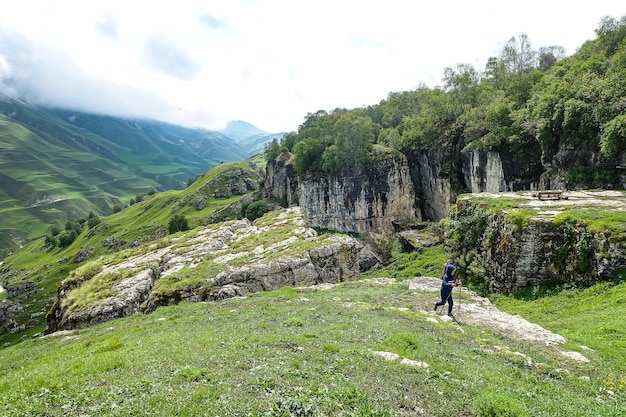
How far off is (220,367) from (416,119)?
9838 cm

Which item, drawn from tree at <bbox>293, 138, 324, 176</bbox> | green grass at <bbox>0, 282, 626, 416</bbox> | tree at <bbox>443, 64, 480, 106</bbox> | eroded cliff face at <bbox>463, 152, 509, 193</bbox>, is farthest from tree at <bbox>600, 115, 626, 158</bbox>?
tree at <bbox>293, 138, 324, 176</bbox>

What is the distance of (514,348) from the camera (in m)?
17.6

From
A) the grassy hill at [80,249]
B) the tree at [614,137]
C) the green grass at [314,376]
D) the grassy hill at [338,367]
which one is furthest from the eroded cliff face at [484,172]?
the grassy hill at [80,249]

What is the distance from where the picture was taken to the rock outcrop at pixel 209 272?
38.0 metres

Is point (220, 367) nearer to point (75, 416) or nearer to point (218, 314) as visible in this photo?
point (75, 416)

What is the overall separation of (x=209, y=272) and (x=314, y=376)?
3296 centimetres

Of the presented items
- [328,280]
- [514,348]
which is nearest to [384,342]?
[514,348]

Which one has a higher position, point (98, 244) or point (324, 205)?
point (324, 205)

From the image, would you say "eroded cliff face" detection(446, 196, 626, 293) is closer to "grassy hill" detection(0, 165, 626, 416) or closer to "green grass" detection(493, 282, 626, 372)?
"green grass" detection(493, 282, 626, 372)

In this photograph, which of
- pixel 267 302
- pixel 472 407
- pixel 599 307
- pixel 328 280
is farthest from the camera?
pixel 328 280

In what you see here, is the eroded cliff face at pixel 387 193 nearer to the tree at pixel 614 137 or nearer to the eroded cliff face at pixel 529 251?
the tree at pixel 614 137

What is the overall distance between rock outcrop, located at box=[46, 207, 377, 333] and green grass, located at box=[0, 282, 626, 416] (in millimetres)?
16488

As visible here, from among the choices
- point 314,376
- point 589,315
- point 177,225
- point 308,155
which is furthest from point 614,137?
point 177,225

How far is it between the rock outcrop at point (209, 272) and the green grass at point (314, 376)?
16488 millimetres
